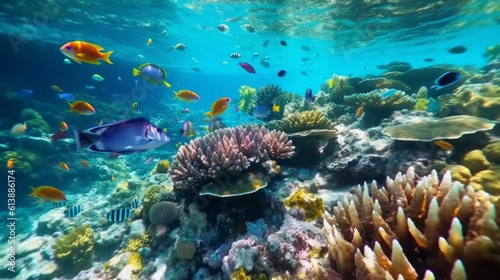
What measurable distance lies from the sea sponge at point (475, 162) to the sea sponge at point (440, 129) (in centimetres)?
37

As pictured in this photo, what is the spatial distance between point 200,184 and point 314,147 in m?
2.74

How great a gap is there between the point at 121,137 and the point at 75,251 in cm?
751

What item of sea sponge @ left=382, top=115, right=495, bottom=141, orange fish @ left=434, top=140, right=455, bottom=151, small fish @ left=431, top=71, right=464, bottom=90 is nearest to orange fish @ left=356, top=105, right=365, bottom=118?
sea sponge @ left=382, top=115, right=495, bottom=141

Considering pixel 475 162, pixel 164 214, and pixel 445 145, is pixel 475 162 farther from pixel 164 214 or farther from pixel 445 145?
pixel 164 214

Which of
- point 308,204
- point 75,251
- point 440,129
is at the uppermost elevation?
point 440,129

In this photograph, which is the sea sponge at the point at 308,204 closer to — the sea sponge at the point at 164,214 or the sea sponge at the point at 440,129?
the sea sponge at the point at 440,129

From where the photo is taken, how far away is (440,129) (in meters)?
4.47

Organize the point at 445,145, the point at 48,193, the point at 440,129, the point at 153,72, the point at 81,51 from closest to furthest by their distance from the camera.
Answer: the point at 445,145
the point at 440,129
the point at 81,51
the point at 48,193
the point at 153,72

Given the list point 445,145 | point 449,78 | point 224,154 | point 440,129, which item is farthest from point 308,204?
point 449,78

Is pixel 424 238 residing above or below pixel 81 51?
below

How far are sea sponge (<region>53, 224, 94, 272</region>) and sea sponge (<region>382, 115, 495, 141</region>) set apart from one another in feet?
28.0

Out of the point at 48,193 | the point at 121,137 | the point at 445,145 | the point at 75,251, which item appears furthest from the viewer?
the point at 75,251

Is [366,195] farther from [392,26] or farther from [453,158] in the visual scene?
[392,26]

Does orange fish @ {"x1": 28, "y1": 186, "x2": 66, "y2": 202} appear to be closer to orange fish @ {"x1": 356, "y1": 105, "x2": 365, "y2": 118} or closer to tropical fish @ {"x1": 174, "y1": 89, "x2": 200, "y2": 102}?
tropical fish @ {"x1": 174, "y1": 89, "x2": 200, "y2": 102}
